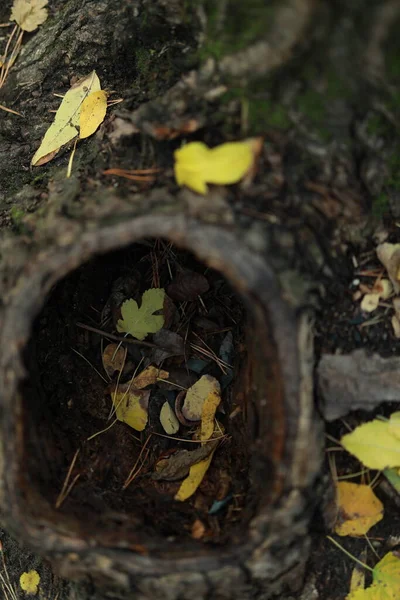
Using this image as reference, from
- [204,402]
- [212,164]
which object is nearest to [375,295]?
[212,164]

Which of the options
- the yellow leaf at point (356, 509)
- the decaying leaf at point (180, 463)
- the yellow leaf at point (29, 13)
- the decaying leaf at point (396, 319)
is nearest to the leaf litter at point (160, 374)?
the decaying leaf at point (180, 463)

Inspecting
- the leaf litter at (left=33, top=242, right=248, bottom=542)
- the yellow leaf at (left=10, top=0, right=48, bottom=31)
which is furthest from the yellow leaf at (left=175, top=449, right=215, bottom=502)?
the yellow leaf at (left=10, top=0, right=48, bottom=31)

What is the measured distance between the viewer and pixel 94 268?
2316 mm

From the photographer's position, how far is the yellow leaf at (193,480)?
2.03 m

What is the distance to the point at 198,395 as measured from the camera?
7.85ft

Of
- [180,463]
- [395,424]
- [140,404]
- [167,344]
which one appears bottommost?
[180,463]

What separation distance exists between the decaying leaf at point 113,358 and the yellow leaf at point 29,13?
1.49m

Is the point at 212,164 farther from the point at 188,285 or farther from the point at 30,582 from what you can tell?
the point at 30,582

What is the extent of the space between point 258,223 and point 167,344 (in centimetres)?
109

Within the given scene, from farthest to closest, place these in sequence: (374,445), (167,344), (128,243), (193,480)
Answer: (167,344) < (193,480) < (374,445) < (128,243)

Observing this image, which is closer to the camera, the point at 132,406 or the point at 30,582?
the point at 30,582

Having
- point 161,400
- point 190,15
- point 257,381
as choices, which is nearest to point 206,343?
point 161,400

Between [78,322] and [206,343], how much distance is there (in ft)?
1.93

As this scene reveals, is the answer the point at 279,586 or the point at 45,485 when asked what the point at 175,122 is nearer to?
the point at 45,485
